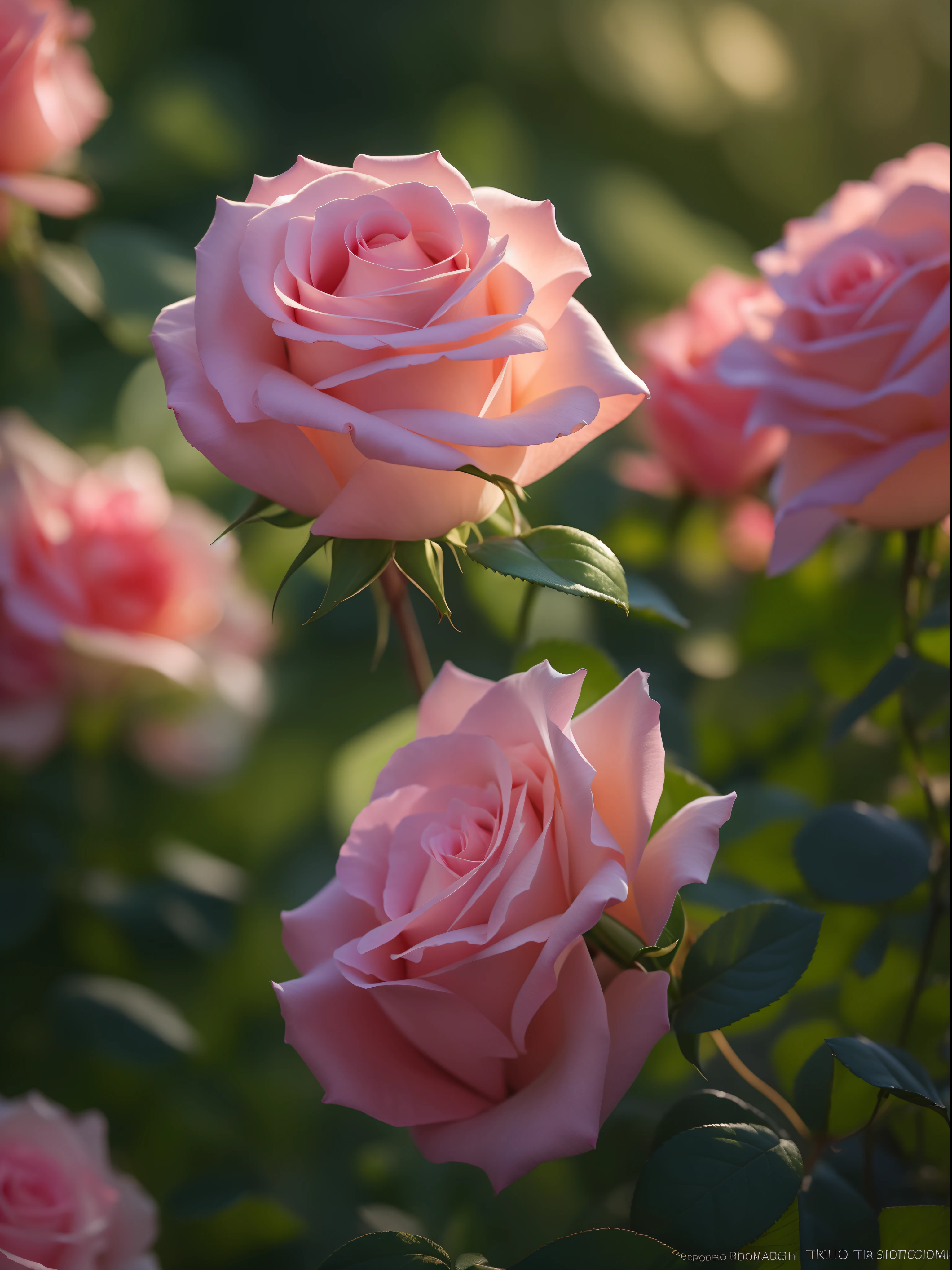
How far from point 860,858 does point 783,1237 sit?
113 mm

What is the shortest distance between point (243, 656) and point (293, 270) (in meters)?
0.36

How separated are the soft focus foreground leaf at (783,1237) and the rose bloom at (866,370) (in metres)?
0.19

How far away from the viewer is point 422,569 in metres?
Answer: 0.25

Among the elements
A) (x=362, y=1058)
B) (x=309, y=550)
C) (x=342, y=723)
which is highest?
(x=309, y=550)

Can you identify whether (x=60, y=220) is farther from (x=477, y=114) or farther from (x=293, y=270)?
(x=293, y=270)

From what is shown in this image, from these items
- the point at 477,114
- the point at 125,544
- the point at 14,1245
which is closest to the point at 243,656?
the point at 125,544

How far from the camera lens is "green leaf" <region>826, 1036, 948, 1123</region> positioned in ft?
0.81

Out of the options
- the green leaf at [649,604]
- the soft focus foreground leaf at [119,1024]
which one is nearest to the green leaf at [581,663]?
the green leaf at [649,604]

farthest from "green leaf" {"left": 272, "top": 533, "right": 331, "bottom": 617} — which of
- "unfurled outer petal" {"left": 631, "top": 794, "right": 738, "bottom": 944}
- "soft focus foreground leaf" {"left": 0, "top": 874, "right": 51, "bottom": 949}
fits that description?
"soft focus foreground leaf" {"left": 0, "top": 874, "right": 51, "bottom": 949}

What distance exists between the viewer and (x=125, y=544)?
19.8 inches

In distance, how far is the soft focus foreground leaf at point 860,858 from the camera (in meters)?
0.32

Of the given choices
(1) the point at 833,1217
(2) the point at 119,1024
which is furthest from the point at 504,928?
(2) the point at 119,1024

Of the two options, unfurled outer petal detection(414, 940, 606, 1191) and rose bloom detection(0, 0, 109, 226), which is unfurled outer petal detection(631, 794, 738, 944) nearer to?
unfurled outer petal detection(414, 940, 606, 1191)

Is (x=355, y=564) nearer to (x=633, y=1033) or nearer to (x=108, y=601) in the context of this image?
(x=633, y=1033)
